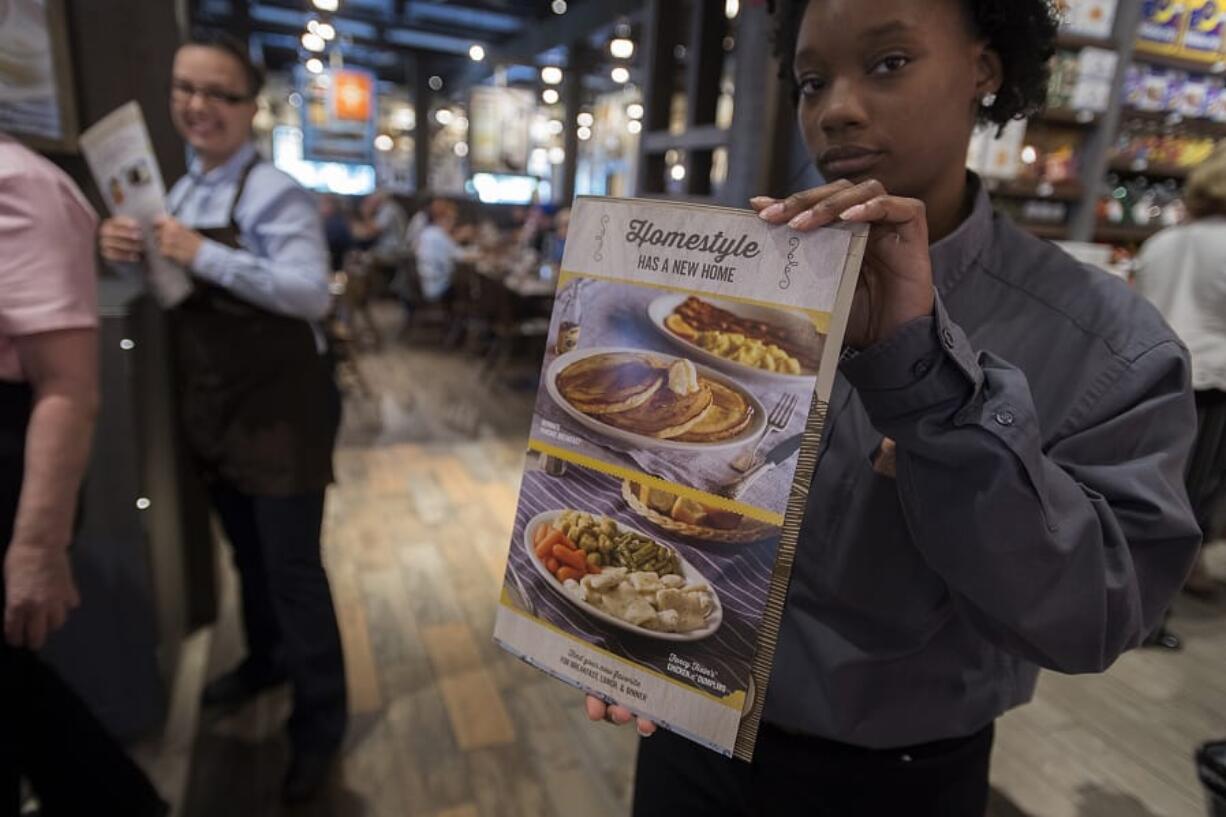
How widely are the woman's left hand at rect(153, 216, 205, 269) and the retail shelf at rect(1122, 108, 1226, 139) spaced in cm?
437

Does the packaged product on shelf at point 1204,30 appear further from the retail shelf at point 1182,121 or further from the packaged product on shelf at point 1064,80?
the packaged product on shelf at point 1064,80

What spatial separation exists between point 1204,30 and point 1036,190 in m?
1.34

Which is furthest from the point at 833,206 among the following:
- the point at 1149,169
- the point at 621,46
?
the point at 621,46

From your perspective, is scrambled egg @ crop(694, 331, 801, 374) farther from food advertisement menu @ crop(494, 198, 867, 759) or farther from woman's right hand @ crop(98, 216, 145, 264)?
woman's right hand @ crop(98, 216, 145, 264)

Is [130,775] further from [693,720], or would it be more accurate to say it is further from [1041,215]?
[1041,215]

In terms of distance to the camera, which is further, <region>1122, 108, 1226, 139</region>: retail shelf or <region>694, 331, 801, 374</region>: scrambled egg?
<region>1122, 108, 1226, 139</region>: retail shelf

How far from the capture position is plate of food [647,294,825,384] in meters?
0.59

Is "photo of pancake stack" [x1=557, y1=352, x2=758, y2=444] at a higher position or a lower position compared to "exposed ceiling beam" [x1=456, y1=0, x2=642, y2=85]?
lower

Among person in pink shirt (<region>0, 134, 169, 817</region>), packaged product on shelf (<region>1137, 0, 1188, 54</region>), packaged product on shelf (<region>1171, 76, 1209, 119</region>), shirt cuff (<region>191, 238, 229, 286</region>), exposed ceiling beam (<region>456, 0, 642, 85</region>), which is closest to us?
person in pink shirt (<region>0, 134, 169, 817</region>)

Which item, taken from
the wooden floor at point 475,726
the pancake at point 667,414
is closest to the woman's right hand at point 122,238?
the wooden floor at point 475,726

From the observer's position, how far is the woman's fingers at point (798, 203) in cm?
59

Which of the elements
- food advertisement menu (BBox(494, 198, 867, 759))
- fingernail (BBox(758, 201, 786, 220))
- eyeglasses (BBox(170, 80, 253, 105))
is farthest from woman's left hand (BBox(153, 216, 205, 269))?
fingernail (BBox(758, 201, 786, 220))

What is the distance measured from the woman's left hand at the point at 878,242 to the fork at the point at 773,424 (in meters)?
0.11

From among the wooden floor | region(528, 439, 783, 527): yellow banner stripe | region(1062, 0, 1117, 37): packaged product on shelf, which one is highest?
region(1062, 0, 1117, 37): packaged product on shelf
